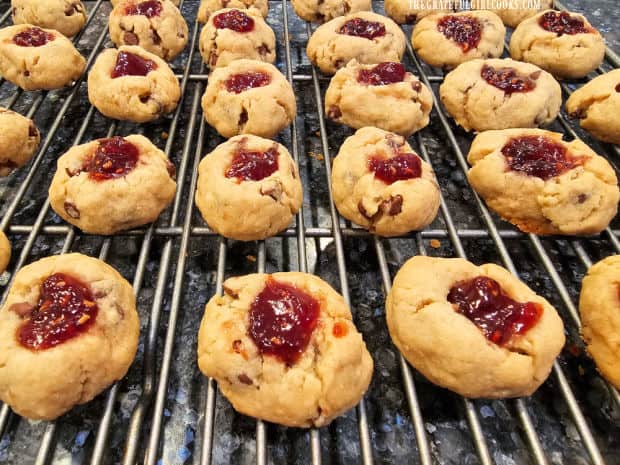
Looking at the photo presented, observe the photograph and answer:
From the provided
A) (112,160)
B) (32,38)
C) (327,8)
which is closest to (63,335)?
(112,160)

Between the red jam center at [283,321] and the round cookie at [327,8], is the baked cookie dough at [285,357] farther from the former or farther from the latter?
the round cookie at [327,8]

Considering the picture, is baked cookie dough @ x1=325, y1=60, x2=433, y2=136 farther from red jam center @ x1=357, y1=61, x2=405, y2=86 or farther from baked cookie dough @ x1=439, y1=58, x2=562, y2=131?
baked cookie dough @ x1=439, y1=58, x2=562, y2=131

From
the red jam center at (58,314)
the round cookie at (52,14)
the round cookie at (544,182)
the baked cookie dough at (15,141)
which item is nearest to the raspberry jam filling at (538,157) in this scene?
the round cookie at (544,182)

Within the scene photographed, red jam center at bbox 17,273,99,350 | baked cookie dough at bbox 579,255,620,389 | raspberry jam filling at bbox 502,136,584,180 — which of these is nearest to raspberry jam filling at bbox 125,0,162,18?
red jam center at bbox 17,273,99,350

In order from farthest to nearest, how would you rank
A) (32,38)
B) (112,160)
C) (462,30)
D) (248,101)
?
1. (462,30)
2. (32,38)
3. (248,101)
4. (112,160)

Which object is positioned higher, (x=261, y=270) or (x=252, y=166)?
(x=252, y=166)

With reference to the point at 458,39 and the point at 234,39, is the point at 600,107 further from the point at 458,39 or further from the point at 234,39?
the point at 234,39
